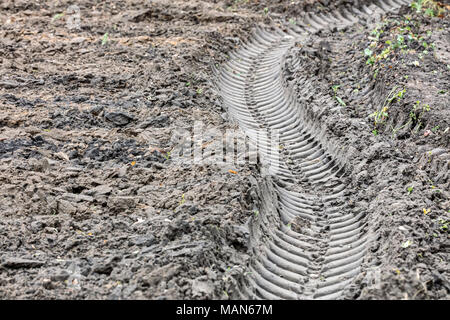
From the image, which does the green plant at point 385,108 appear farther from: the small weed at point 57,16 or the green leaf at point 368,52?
the small weed at point 57,16

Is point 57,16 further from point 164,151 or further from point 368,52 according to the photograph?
point 368,52

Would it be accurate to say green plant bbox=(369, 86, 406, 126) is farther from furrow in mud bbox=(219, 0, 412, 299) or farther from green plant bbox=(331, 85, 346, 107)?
furrow in mud bbox=(219, 0, 412, 299)

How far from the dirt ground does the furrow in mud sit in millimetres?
199

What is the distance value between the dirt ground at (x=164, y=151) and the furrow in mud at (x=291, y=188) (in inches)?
7.8

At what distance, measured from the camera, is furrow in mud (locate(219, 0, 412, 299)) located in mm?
5016

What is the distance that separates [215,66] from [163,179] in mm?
3194

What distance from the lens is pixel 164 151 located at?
6207mm

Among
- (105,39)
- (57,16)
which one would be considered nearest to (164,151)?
(105,39)

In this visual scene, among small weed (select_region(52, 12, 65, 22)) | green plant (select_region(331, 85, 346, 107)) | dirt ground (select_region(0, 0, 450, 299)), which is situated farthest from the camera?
small weed (select_region(52, 12, 65, 22))

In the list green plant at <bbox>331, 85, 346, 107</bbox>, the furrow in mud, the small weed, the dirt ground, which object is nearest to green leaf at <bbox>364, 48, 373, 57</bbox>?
the dirt ground

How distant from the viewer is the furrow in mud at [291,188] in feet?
16.5

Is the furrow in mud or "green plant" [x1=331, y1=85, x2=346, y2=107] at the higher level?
"green plant" [x1=331, y1=85, x2=346, y2=107]

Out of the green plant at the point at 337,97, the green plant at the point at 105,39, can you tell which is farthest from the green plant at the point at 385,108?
the green plant at the point at 105,39

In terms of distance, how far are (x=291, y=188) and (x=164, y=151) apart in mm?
1424
